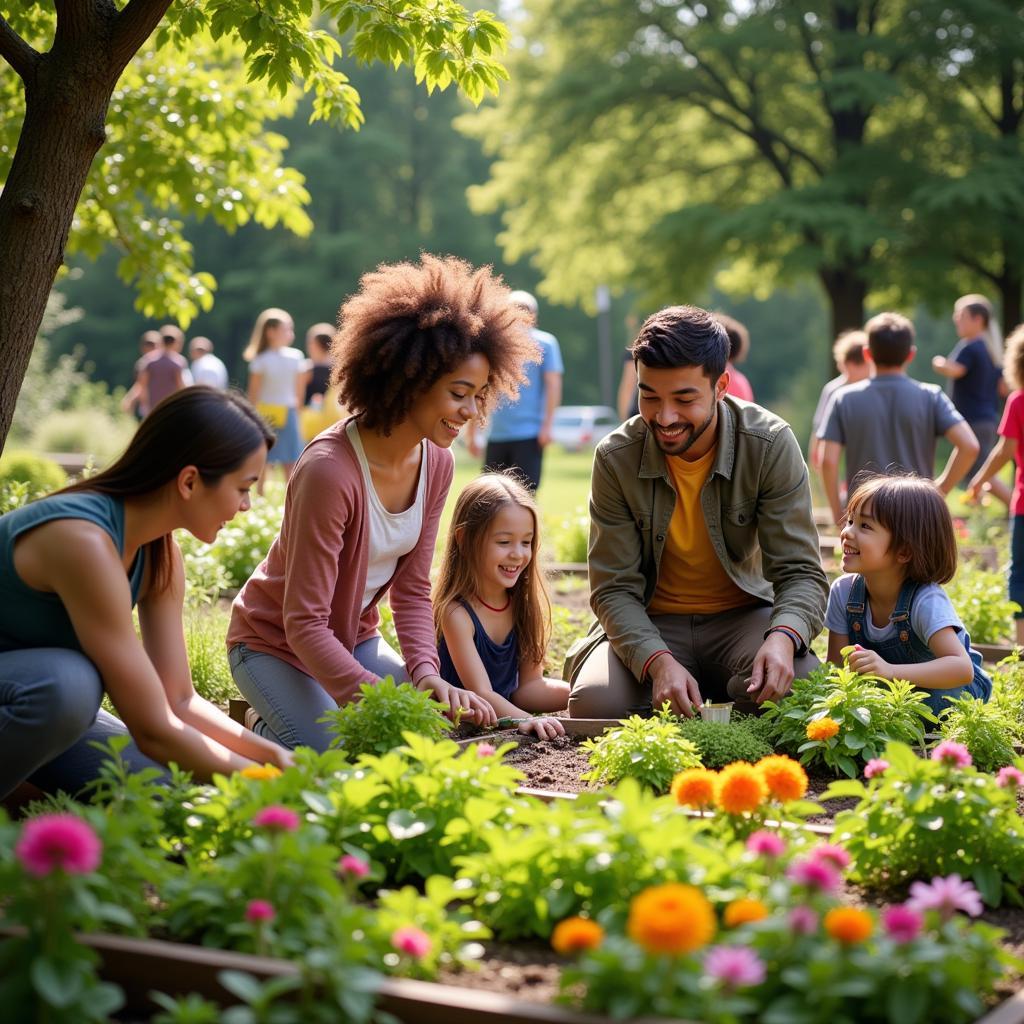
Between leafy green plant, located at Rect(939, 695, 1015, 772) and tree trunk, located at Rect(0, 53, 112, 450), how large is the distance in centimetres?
306

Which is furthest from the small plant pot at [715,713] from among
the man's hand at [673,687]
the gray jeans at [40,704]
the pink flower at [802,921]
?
the pink flower at [802,921]

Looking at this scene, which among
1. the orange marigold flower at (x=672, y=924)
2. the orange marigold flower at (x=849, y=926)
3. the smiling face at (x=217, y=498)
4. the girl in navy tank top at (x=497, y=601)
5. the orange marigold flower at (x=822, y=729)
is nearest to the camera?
the orange marigold flower at (x=672, y=924)

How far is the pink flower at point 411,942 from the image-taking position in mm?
2197

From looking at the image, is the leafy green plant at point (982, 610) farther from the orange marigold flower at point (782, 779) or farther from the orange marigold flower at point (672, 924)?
the orange marigold flower at point (672, 924)

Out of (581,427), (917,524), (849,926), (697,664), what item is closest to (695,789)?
(849,926)

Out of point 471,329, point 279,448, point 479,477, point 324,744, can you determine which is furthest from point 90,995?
point 279,448

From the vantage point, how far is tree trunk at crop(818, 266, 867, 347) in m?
22.0

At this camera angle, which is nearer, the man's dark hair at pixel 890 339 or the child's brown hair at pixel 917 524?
the child's brown hair at pixel 917 524

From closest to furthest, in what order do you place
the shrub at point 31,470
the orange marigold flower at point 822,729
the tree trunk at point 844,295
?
the orange marigold flower at point 822,729, the shrub at point 31,470, the tree trunk at point 844,295

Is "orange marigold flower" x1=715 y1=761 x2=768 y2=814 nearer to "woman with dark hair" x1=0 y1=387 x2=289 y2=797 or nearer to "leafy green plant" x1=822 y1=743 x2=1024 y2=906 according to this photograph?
"leafy green plant" x1=822 y1=743 x2=1024 y2=906

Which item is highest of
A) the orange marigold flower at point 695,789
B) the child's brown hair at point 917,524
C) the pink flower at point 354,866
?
the child's brown hair at point 917,524

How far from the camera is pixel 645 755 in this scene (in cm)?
361

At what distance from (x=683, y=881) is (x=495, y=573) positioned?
2.69m

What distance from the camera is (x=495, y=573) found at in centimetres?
500
